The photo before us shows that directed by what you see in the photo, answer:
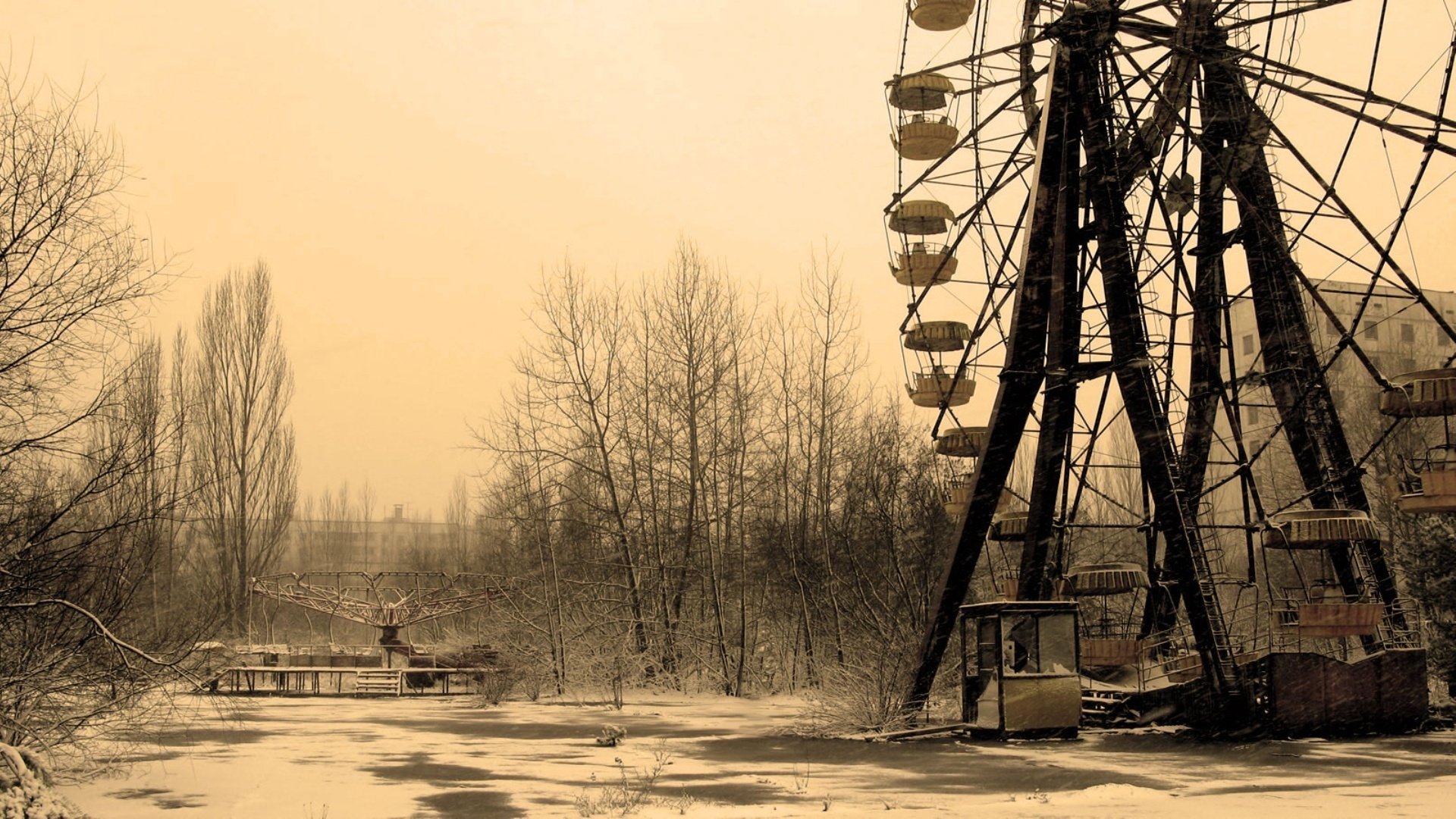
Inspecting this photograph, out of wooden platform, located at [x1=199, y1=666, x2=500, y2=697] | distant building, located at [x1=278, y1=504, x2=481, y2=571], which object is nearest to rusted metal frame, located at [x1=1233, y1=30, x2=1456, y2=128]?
wooden platform, located at [x1=199, y1=666, x2=500, y2=697]

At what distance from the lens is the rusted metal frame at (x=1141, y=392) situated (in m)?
21.0

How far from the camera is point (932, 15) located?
27.6 metres

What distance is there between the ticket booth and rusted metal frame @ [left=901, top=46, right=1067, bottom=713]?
4.54ft

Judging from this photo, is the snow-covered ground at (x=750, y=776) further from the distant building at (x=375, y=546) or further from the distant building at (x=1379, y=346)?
the distant building at (x=375, y=546)

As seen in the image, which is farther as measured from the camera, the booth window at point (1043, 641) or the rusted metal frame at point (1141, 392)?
the booth window at point (1043, 641)

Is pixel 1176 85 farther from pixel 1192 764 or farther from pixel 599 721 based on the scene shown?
pixel 599 721

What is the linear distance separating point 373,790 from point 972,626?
16154mm

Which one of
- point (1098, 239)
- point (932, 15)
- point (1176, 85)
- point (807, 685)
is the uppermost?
point (932, 15)

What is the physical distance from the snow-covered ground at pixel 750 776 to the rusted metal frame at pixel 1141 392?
5.69 feet

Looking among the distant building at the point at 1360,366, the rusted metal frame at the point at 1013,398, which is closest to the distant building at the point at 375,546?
the distant building at the point at 1360,366

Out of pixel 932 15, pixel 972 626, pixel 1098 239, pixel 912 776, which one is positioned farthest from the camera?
pixel 972 626

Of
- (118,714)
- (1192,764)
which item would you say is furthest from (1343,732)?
(118,714)

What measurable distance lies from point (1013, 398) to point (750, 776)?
8.40 m

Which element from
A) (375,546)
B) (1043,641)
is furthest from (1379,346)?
(375,546)
